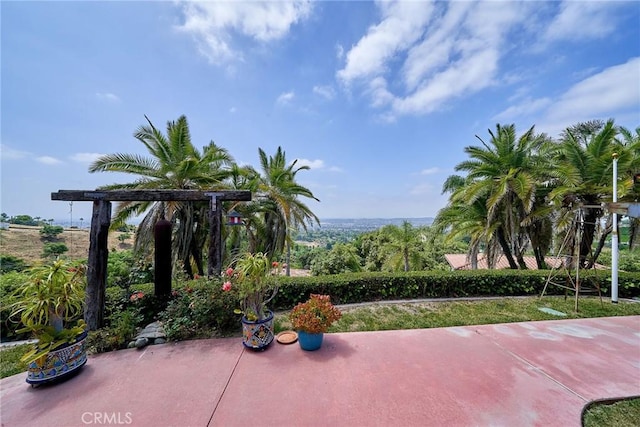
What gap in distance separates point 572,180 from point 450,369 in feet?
25.9

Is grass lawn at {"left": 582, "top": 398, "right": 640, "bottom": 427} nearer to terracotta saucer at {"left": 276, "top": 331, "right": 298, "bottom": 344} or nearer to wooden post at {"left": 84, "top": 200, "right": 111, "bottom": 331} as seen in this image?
terracotta saucer at {"left": 276, "top": 331, "right": 298, "bottom": 344}

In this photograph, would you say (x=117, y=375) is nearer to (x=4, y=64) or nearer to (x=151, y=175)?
(x=4, y=64)

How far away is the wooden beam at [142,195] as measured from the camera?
401 cm

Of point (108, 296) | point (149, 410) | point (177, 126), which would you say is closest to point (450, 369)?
point (149, 410)

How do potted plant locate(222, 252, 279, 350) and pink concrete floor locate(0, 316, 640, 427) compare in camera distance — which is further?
potted plant locate(222, 252, 279, 350)

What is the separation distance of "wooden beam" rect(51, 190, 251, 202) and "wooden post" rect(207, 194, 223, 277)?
0.60 feet

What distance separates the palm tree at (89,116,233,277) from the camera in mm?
7496

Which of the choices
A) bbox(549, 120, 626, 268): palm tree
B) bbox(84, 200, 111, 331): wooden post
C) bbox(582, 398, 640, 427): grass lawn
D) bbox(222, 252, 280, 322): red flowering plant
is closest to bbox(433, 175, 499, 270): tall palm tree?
bbox(549, 120, 626, 268): palm tree

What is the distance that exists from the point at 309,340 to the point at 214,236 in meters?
2.51

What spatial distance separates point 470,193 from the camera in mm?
8977

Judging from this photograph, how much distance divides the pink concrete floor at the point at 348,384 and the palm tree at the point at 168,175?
17.3ft

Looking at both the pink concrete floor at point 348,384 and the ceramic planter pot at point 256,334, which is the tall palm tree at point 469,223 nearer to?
the pink concrete floor at point 348,384

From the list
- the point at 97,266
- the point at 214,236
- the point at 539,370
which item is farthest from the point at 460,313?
the point at 97,266

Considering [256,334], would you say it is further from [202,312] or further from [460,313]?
[460,313]
